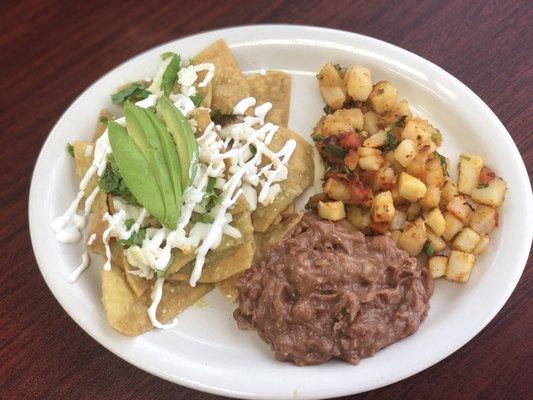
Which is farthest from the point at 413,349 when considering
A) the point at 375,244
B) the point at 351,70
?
Result: the point at 351,70

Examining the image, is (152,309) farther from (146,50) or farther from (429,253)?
(146,50)

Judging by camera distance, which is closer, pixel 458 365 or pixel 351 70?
pixel 458 365

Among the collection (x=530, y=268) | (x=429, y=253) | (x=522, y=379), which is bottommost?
(x=522, y=379)

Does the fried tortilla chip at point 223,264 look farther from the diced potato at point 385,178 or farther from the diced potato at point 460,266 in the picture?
the diced potato at point 460,266

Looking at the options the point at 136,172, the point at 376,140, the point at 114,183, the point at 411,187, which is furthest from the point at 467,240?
the point at 114,183

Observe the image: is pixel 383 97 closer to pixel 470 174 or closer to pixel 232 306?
pixel 470 174

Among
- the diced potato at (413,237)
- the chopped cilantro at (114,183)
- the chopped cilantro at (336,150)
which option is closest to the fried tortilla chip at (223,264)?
the chopped cilantro at (114,183)
